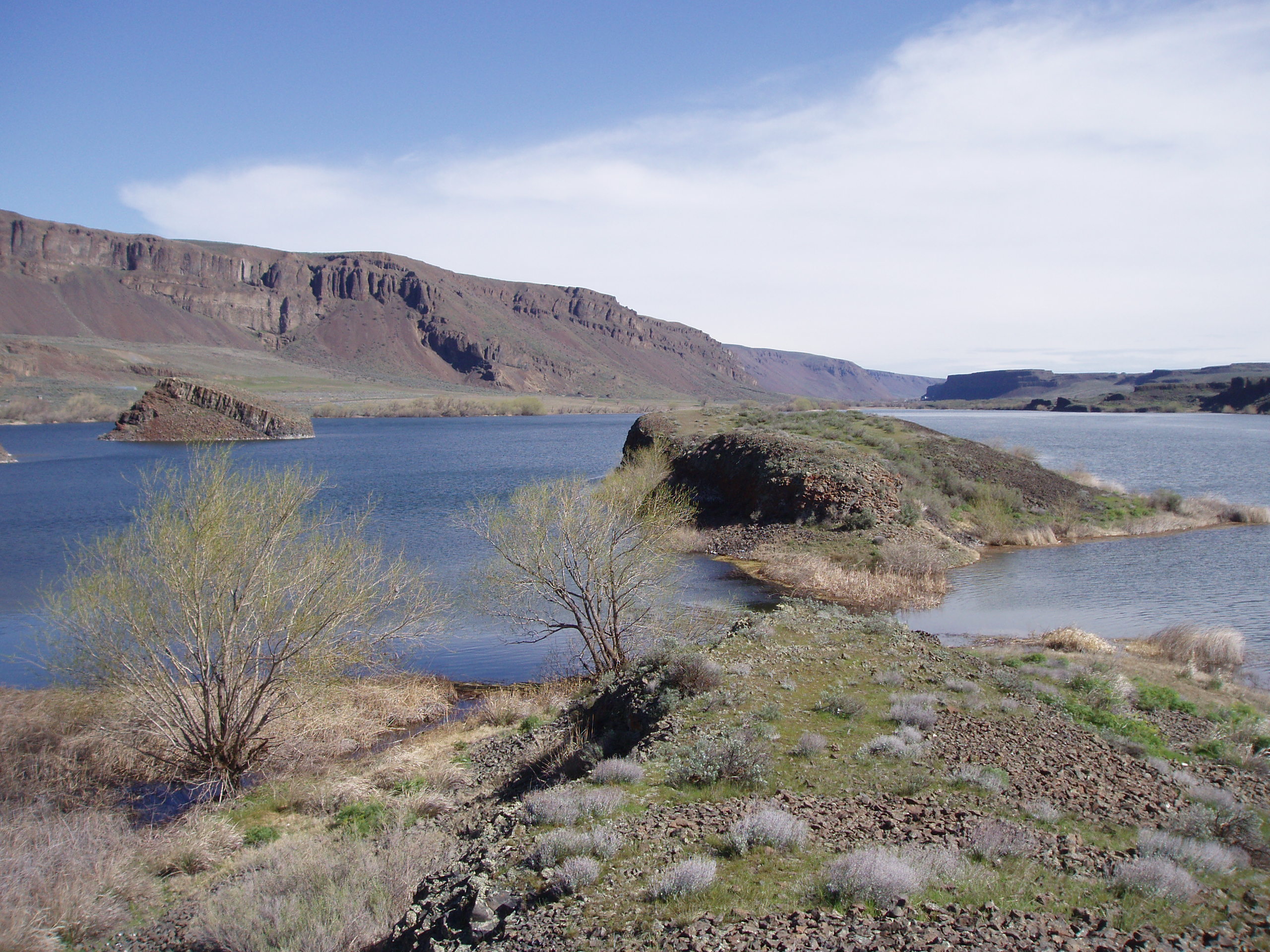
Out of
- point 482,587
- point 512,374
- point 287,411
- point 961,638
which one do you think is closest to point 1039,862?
point 482,587

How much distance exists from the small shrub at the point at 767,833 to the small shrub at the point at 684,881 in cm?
59

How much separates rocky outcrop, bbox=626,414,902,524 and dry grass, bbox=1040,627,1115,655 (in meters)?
11.7

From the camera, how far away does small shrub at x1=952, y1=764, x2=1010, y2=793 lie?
25.5 feet

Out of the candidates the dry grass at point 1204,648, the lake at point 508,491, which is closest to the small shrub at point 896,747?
the lake at point 508,491

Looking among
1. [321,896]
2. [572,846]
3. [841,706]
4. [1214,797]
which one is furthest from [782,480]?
[321,896]

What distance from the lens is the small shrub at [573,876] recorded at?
5.86 meters

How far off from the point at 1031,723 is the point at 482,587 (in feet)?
36.8

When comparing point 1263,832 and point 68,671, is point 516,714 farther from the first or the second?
point 1263,832

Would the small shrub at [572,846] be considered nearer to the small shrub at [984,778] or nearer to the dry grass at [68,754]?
the small shrub at [984,778]

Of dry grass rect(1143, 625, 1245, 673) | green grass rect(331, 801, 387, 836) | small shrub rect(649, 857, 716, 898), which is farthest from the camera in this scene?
dry grass rect(1143, 625, 1245, 673)

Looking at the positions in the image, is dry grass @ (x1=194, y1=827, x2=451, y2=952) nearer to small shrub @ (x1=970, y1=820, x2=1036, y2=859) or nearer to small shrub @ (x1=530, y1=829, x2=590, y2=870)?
small shrub @ (x1=530, y1=829, x2=590, y2=870)

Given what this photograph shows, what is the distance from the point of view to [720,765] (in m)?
8.23

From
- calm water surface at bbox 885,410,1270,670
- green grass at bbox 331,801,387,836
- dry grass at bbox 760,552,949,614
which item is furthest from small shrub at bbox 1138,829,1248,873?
dry grass at bbox 760,552,949,614

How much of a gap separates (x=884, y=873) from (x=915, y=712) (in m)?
4.73
